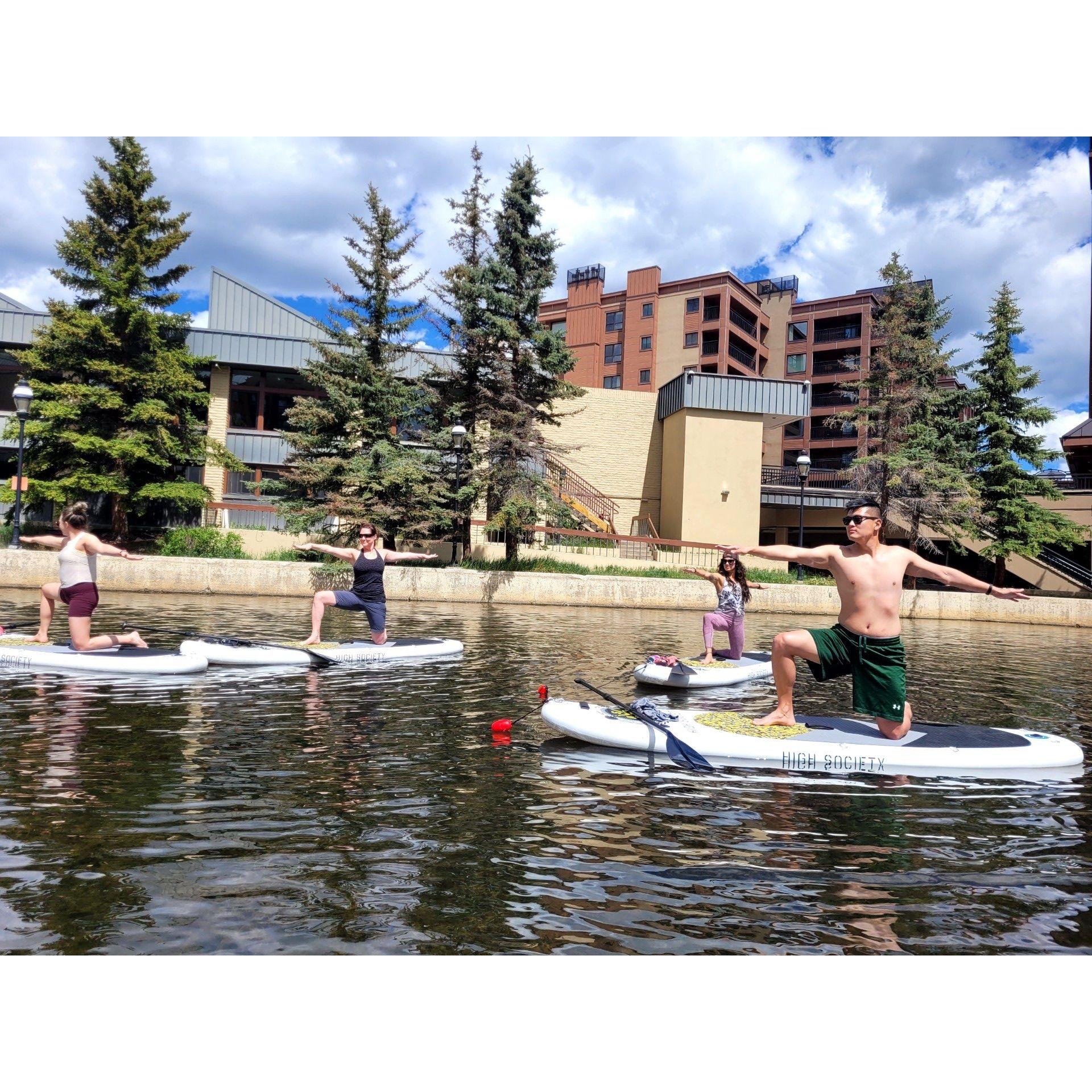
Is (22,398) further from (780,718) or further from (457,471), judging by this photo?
(780,718)

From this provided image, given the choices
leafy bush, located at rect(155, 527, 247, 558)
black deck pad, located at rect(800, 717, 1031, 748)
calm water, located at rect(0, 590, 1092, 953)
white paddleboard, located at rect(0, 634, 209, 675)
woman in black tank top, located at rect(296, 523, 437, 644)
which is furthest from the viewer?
leafy bush, located at rect(155, 527, 247, 558)

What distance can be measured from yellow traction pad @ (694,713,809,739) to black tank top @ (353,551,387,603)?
6.84 m

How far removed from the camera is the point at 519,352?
28656 mm

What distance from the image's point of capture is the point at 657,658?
38.0 ft

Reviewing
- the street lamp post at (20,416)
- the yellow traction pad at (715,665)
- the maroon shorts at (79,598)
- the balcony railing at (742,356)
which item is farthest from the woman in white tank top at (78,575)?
the balcony railing at (742,356)

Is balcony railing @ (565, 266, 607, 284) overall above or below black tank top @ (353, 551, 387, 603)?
above

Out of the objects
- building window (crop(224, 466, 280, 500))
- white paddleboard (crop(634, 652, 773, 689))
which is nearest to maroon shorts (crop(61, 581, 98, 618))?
white paddleboard (crop(634, 652, 773, 689))

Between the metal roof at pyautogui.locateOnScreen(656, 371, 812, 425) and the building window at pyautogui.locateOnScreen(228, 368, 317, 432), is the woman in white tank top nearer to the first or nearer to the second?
the building window at pyautogui.locateOnScreen(228, 368, 317, 432)

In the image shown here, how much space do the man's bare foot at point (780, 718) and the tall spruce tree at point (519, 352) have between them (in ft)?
64.6

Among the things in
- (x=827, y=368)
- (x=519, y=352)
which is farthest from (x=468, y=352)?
(x=827, y=368)

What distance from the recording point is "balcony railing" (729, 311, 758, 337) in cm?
5984

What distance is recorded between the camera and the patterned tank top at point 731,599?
12.8 m

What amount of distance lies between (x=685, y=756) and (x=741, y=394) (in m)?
29.8
